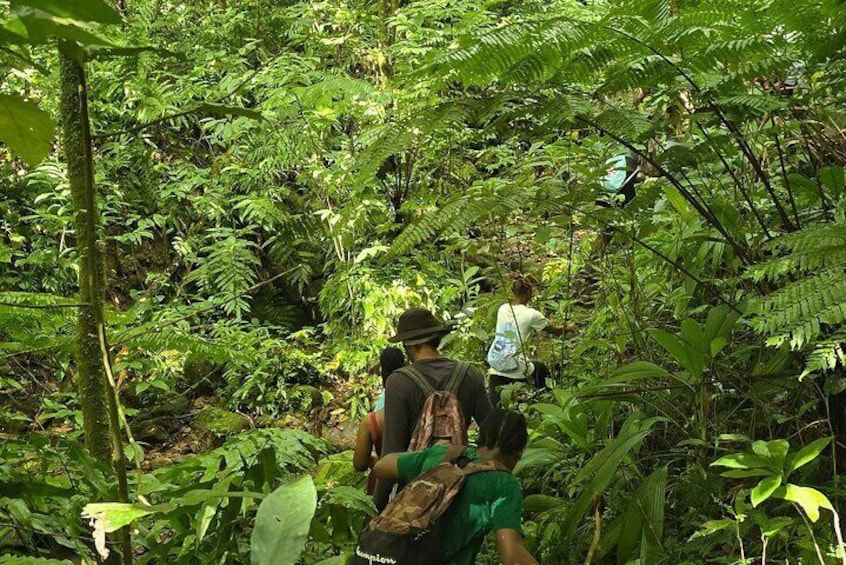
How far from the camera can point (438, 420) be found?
352 centimetres

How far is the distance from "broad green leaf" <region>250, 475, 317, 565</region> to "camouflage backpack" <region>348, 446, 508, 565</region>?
1.38m

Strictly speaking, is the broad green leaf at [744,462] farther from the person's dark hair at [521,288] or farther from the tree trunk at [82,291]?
the person's dark hair at [521,288]

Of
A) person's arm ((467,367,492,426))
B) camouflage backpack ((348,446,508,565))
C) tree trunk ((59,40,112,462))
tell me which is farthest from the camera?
person's arm ((467,367,492,426))

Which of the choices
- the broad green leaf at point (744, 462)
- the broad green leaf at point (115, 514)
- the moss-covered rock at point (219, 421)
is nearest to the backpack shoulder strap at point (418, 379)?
the broad green leaf at point (744, 462)

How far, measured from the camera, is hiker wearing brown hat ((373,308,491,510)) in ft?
11.6

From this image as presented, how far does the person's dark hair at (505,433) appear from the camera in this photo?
2.87m

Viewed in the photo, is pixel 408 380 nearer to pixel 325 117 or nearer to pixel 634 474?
pixel 634 474

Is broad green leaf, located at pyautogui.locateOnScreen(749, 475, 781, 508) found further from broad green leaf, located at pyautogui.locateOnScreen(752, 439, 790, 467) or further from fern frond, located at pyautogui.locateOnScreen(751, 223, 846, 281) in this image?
fern frond, located at pyautogui.locateOnScreen(751, 223, 846, 281)

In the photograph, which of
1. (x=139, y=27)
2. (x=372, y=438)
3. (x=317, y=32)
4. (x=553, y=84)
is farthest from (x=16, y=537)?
(x=317, y=32)

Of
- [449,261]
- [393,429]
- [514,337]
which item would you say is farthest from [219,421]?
[393,429]

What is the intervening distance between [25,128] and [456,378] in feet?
8.48

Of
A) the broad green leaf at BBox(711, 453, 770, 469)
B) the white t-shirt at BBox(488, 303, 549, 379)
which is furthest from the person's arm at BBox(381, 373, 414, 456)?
the white t-shirt at BBox(488, 303, 549, 379)

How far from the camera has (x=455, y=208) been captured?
337 centimetres

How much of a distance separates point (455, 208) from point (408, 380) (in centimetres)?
81
